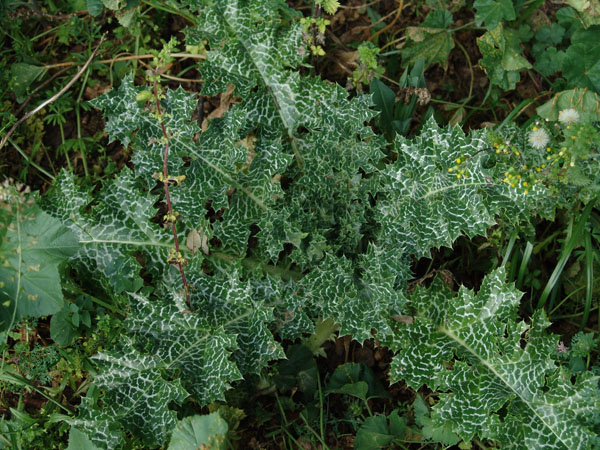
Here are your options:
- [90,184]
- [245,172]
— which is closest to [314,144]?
[245,172]

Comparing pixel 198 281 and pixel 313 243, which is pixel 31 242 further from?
pixel 313 243

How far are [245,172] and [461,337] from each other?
48.0 inches

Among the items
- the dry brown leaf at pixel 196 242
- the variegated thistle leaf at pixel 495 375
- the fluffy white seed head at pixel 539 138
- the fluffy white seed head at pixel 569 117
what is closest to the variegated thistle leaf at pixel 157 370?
the dry brown leaf at pixel 196 242

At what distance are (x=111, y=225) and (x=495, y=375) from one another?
1.72 m

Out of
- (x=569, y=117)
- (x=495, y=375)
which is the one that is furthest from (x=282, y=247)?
(x=569, y=117)

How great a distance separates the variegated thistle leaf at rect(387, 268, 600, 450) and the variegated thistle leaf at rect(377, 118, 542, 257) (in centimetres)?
25

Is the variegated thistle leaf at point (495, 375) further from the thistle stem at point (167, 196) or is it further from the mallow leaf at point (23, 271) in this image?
the mallow leaf at point (23, 271)

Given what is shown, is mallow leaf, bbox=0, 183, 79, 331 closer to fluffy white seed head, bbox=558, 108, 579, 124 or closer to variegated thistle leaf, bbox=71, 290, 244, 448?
variegated thistle leaf, bbox=71, 290, 244, 448

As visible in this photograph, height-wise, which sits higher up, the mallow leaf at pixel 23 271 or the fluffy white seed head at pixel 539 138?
the fluffy white seed head at pixel 539 138

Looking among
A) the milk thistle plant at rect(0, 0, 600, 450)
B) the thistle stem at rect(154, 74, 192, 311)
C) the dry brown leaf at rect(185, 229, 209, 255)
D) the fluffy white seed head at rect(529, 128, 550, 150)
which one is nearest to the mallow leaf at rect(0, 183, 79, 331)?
the milk thistle plant at rect(0, 0, 600, 450)

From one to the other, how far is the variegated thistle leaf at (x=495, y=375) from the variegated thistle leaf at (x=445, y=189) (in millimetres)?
250

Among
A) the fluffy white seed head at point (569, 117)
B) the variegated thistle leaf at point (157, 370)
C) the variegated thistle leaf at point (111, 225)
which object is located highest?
the fluffy white seed head at point (569, 117)

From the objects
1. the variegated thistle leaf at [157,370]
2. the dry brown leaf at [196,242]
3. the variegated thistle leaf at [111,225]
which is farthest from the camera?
the dry brown leaf at [196,242]

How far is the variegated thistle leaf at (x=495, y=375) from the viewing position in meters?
2.04
